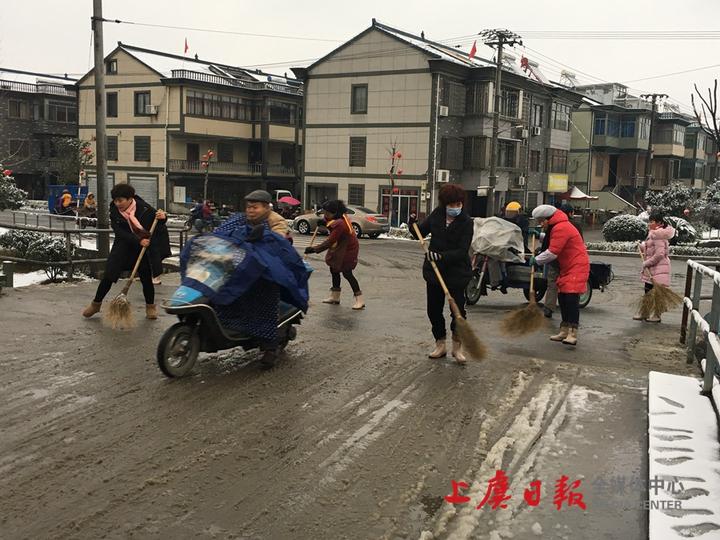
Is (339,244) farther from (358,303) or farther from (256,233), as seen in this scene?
(256,233)

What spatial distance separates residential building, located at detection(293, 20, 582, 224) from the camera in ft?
125

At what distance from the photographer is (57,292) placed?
35.9 feet

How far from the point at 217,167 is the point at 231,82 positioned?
602 centimetres

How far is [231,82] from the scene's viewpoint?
48.8 meters

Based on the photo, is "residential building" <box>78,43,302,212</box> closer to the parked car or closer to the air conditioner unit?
the air conditioner unit

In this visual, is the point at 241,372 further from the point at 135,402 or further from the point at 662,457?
the point at 662,457

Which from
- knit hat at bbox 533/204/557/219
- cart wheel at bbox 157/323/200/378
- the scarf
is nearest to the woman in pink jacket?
knit hat at bbox 533/204/557/219

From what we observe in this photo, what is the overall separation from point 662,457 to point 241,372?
3635mm

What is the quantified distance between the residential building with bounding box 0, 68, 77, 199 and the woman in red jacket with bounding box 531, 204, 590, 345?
2077 inches

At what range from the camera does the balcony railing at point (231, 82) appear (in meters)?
46.4

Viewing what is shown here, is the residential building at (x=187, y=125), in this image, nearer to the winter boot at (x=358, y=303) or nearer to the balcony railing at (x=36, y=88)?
the balcony railing at (x=36, y=88)

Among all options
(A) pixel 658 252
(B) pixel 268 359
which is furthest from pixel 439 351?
(A) pixel 658 252

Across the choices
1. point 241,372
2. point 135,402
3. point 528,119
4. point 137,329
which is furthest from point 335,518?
point 528,119

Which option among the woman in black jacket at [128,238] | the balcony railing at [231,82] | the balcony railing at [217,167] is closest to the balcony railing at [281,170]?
the balcony railing at [217,167]
